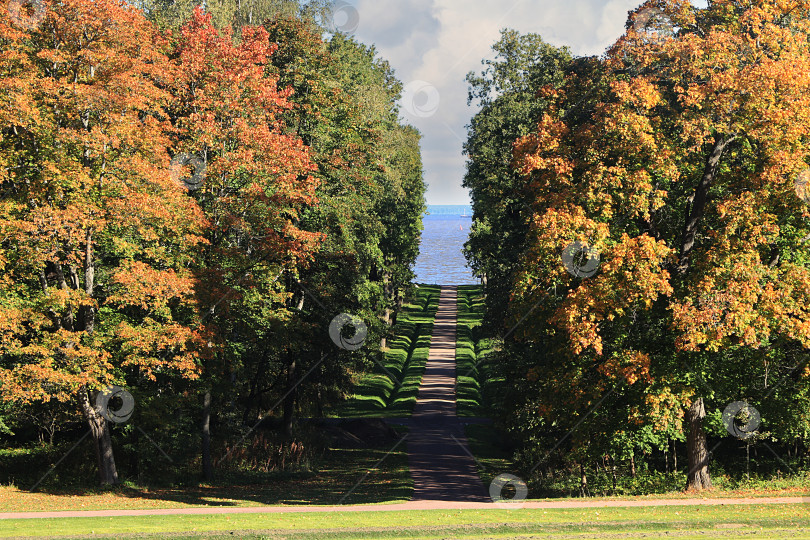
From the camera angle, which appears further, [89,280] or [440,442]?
[440,442]

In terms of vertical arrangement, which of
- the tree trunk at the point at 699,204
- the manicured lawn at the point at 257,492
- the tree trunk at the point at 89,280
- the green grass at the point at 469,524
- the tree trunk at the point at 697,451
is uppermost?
the tree trunk at the point at 699,204

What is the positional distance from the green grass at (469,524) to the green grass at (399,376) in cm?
2388

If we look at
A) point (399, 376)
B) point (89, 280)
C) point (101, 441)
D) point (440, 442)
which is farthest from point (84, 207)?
point (399, 376)

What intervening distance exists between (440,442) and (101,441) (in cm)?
1600

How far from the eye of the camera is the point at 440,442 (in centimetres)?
3509

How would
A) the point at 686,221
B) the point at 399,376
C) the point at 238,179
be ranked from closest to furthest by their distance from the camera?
1. the point at 686,221
2. the point at 238,179
3. the point at 399,376

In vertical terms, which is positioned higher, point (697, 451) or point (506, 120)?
point (506, 120)

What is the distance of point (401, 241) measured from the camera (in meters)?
60.4

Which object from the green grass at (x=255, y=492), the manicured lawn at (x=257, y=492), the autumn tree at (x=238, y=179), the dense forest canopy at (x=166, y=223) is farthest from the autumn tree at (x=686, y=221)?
the dense forest canopy at (x=166, y=223)

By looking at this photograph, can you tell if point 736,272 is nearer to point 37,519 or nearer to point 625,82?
point 625,82

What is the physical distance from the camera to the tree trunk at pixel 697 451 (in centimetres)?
2105

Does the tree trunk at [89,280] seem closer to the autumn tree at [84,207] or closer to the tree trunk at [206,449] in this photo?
the autumn tree at [84,207]

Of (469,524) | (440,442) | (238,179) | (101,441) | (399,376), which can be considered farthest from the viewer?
(399,376)

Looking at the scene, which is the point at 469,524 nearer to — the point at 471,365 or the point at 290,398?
the point at 290,398
